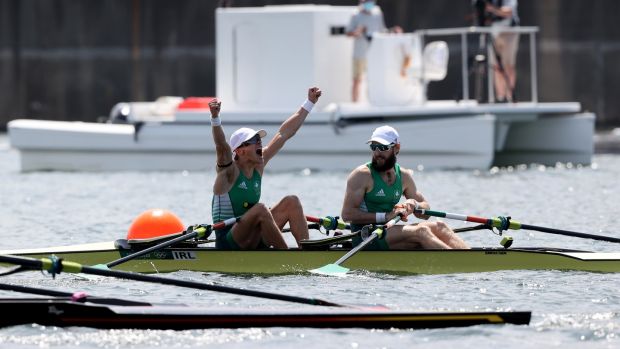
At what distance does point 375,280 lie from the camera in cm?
1289

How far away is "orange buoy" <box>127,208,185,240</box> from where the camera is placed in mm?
14164

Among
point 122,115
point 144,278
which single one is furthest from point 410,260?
point 122,115

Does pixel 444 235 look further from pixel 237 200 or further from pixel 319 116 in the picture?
pixel 319 116

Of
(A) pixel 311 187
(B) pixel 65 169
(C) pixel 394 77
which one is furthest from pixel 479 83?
(B) pixel 65 169

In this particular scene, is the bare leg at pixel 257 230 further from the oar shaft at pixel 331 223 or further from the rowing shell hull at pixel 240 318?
the rowing shell hull at pixel 240 318

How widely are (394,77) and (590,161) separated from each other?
11.3ft

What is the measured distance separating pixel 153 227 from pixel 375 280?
2403mm

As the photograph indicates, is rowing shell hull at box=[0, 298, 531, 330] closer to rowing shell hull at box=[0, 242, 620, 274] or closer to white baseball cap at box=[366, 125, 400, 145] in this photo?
rowing shell hull at box=[0, 242, 620, 274]

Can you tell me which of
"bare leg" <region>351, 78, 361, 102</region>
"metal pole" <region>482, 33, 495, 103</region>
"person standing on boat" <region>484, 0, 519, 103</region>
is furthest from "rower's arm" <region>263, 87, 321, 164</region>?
"bare leg" <region>351, 78, 361, 102</region>

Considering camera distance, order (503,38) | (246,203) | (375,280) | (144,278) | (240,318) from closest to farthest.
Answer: (240,318)
(144,278)
(375,280)
(246,203)
(503,38)

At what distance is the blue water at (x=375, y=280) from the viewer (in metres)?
10.4

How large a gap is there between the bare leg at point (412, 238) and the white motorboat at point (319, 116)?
1057 cm

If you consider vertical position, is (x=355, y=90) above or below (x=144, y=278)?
above

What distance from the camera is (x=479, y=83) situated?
2333cm
